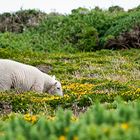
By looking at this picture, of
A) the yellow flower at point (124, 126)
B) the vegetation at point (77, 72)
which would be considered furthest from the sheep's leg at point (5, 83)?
the yellow flower at point (124, 126)

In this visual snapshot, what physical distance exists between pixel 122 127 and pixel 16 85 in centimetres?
1551

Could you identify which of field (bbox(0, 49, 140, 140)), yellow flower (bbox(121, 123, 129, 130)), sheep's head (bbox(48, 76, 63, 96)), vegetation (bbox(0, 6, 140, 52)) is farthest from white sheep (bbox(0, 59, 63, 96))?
vegetation (bbox(0, 6, 140, 52))

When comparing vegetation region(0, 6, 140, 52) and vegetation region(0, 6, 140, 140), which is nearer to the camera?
vegetation region(0, 6, 140, 140)

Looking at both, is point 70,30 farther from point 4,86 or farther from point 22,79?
point 4,86

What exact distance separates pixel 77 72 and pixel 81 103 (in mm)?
13632

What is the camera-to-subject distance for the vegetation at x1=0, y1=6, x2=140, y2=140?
172 inches

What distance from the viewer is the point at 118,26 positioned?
43.8 m

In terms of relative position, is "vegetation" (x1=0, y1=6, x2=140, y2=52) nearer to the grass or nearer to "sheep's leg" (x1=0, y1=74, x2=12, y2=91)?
the grass

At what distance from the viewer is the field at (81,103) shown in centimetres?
420

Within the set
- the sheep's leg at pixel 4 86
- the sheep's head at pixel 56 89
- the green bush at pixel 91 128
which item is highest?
the green bush at pixel 91 128

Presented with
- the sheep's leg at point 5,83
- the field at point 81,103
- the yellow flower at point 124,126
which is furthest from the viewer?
the sheep's leg at point 5,83

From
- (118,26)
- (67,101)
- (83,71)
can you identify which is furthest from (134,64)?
(67,101)

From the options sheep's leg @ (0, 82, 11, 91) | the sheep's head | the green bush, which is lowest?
the sheep's head

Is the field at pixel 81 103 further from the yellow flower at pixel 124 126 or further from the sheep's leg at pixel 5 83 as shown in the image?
the sheep's leg at pixel 5 83
